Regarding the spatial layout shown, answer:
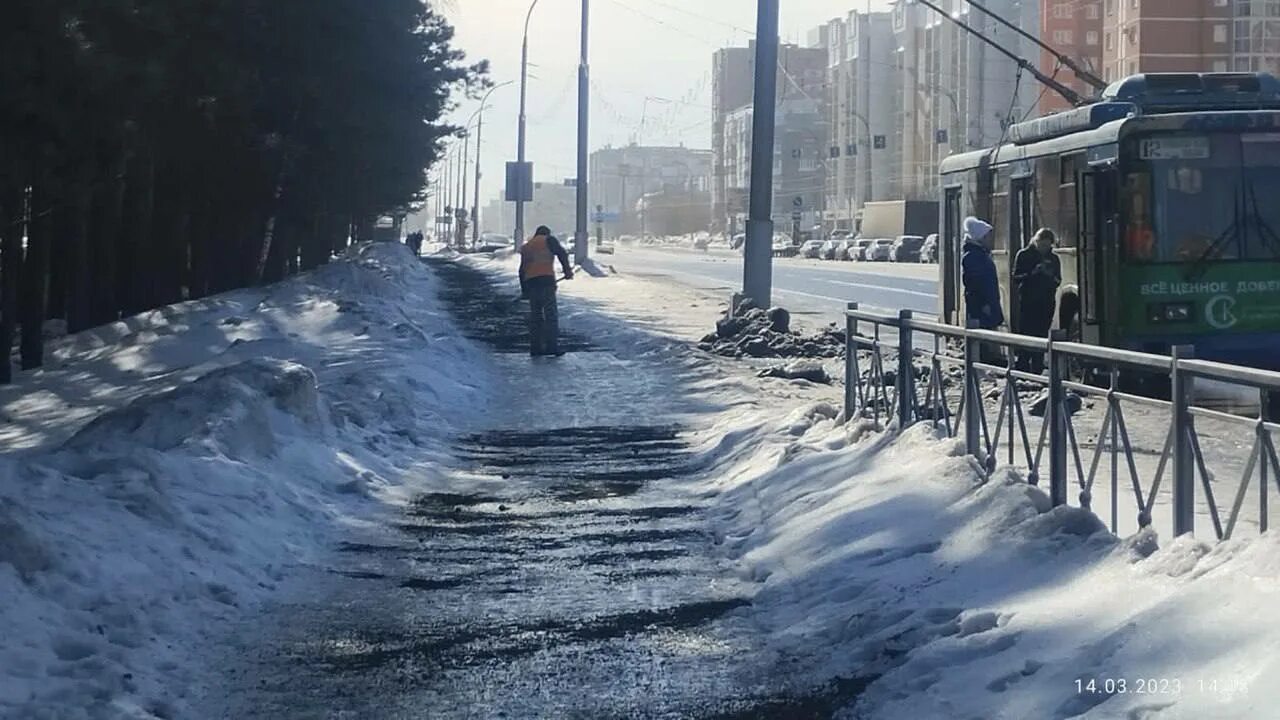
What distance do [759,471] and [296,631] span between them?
15.4ft

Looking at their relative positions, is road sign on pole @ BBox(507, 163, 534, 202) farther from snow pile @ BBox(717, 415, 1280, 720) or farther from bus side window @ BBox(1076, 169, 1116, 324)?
snow pile @ BBox(717, 415, 1280, 720)

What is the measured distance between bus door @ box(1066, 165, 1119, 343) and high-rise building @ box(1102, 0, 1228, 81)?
66.9m

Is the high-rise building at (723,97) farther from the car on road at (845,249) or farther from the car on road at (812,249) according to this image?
the car on road at (845,249)

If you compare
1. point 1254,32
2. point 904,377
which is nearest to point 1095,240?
point 904,377

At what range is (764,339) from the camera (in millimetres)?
22469

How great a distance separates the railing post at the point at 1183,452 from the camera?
6867 millimetres

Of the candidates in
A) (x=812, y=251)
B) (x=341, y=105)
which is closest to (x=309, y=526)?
(x=341, y=105)

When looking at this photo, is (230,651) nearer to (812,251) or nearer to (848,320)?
(848,320)

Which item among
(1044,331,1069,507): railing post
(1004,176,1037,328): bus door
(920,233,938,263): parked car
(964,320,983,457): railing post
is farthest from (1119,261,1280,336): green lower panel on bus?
(920,233,938,263): parked car

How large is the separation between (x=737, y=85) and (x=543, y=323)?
456 ft

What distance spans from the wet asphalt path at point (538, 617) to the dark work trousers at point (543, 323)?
8.72 m

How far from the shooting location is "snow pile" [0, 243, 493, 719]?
688 centimetres

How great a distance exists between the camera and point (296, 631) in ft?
25.9

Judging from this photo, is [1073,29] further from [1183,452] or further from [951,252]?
[1183,452]
